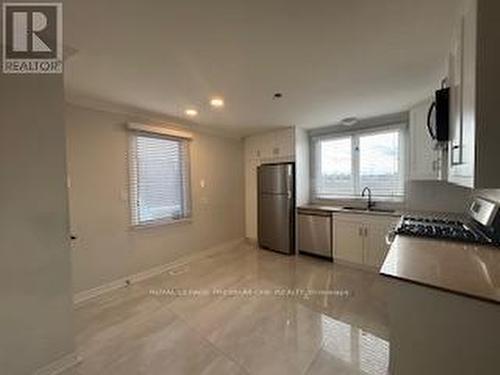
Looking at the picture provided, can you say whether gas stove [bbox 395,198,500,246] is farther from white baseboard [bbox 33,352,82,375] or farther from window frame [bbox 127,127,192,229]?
window frame [bbox 127,127,192,229]

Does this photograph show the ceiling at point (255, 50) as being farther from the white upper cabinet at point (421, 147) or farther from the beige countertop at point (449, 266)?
the beige countertop at point (449, 266)

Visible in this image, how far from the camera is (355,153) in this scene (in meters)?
4.44

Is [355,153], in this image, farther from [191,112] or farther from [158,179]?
[158,179]

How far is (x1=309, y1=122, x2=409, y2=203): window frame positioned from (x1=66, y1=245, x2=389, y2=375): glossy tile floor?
50.8 inches

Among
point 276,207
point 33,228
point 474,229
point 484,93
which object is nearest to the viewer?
point 484,93

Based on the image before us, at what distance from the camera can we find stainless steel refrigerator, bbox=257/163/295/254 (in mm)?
4645

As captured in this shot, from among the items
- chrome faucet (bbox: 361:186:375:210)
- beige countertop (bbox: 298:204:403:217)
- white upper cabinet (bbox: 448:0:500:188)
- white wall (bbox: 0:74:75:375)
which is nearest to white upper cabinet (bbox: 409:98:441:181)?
beige countertop (bbox: 298:204:403:217)

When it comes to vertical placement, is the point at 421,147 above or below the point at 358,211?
above

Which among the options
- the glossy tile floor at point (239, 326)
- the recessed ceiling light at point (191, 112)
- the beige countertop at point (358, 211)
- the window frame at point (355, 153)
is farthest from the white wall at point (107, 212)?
the window frame at point (355, 153)

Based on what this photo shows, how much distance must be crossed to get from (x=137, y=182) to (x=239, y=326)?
227 centimetres

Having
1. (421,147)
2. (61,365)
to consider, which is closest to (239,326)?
(61,365)

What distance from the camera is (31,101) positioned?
71.0 inches

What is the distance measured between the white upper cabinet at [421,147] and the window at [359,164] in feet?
2.21

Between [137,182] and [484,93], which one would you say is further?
[137,182]
